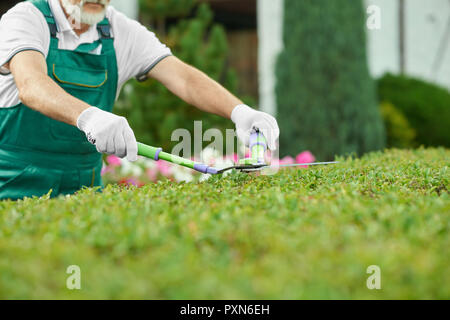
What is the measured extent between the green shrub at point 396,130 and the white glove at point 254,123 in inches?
245

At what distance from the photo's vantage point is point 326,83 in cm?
781

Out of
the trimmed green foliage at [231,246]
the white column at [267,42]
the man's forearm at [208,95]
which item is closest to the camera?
the trimmed green foliage at [231,246]

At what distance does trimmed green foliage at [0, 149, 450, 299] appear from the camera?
126cm

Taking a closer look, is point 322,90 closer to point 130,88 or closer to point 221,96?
point 130,88

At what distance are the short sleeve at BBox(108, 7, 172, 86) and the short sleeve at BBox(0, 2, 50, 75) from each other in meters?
0.48

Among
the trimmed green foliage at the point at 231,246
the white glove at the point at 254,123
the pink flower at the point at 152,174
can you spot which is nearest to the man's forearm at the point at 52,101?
the trimmed green foliage at the point at 231,246

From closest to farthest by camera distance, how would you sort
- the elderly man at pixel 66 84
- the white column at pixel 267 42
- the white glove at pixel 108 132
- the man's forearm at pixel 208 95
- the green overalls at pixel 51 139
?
the white glove at pixel 108 132, the elderly man at pixel 66 84, the green overalls at pixel 51 139, the man's forearm at pixel 208 95, the white column at pixel 267 42

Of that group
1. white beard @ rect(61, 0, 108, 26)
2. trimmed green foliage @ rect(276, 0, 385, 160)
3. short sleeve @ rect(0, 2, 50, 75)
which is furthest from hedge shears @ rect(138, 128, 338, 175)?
trimmed green foliage @ rect(276, 0, 385, 160)

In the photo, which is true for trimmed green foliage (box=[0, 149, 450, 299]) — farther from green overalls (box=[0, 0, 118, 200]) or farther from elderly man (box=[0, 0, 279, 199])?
green overalls (box=[0, 0, 118, 200])

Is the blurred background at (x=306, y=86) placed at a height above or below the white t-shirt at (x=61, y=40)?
above

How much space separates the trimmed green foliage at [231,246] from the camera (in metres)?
1.26

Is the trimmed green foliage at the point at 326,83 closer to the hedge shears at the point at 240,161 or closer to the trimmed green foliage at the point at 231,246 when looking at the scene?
the hedge shears at the point at 240,161

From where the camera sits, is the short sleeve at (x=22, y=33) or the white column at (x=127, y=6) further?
the white column at (x=127, y=6)
